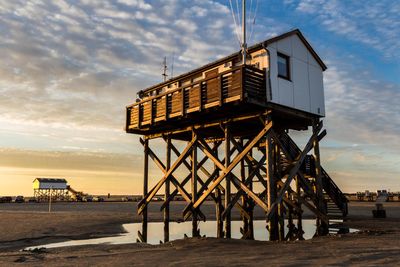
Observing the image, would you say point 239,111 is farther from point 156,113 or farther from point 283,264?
point 283,264

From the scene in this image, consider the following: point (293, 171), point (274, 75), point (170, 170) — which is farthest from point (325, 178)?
point (170, 170)

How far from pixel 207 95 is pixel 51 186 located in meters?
94.1

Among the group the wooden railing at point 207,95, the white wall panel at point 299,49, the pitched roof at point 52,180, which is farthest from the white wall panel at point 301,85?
the pitched roof at point 52,180

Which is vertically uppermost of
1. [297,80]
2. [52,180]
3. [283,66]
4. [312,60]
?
[312,60]

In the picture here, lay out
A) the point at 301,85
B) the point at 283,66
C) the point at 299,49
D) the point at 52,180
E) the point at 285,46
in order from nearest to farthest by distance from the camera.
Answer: the point at 283,66 → the point at 285,46 → the point at 301,85 → the point at 299,49 → the point at 52,180

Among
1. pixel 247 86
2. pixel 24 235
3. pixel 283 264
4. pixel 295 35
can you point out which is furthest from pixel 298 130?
pixel 24 235

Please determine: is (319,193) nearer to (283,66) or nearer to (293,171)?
(293,171)

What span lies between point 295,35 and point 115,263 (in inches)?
562

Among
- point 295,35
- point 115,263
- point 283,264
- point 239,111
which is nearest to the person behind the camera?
point 283,264

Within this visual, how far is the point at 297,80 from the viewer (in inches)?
728

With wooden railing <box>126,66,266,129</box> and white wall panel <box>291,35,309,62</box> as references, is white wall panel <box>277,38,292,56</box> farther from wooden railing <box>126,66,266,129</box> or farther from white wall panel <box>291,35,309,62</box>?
wooden railing <box>126,66,266,129</box>

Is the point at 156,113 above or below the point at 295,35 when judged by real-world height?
below

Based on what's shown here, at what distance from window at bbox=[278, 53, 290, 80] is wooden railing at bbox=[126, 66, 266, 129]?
157cm

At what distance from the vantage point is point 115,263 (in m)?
10.2
